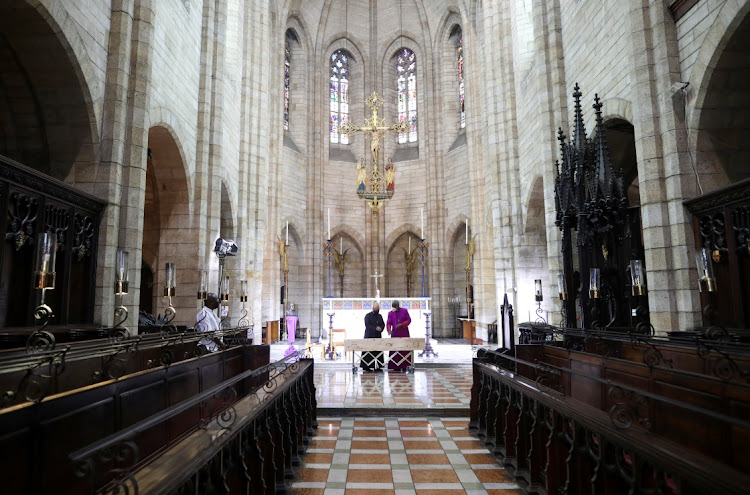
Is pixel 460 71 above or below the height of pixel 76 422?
above

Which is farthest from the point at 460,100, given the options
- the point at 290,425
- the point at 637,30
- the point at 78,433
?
the point at 78,433

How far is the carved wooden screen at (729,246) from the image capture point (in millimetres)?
5742

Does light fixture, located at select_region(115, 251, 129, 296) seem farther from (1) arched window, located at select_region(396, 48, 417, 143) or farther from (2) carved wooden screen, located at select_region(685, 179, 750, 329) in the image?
(1) arched window, located at select_region(396, 48, 417, 143)

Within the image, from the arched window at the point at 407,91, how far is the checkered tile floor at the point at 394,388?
15.3m

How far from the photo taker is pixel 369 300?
1493cm

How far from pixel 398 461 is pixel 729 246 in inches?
181

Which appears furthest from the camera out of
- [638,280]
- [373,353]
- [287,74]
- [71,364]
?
[287,74]

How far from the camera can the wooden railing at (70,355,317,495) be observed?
1.78 m

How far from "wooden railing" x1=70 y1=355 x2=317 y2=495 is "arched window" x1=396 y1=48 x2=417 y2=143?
19.8 meters

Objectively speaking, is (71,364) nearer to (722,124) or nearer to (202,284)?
(202,284)

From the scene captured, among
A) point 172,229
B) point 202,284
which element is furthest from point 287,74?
point 202,284

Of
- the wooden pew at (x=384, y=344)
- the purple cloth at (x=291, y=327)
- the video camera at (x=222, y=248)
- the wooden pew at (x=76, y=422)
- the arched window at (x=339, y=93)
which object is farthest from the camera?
the arched window at (x=339, y=93)

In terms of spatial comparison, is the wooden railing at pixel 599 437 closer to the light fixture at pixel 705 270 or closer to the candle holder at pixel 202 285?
the light fixture at pixel 705 270

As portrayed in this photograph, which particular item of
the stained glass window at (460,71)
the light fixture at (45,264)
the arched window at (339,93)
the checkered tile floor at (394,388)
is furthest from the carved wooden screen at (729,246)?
the arched window at (339,93)
